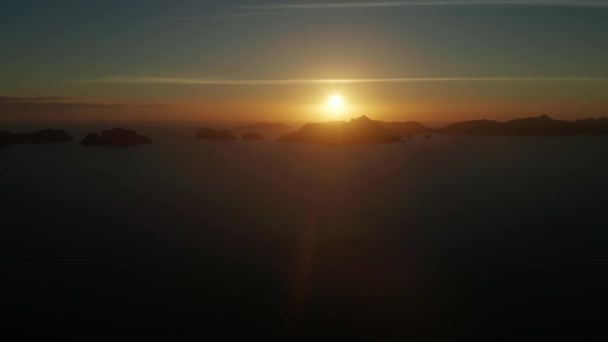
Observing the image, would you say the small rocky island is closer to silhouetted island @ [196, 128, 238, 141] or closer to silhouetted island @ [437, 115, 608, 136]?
silhouetted island @ [196, 128, 238, 141]

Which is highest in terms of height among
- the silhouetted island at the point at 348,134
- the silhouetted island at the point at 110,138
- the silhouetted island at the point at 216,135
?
the silhouetted island at the point at 348,134

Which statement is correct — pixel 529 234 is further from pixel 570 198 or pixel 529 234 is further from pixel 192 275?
pixel 192 275

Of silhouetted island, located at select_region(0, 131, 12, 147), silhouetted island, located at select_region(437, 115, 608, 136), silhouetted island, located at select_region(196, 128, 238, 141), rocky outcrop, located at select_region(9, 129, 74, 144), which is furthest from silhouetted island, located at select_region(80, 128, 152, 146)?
silhouetted island, located at select_region(437, 115, 608, 136)

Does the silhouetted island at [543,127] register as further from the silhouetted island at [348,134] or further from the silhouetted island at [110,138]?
the silhouetted island at [110,138]

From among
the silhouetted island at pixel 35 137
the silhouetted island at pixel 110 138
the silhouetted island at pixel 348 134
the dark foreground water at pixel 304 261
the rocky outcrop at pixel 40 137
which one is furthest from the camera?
the silhouetted island at pixel 348 134

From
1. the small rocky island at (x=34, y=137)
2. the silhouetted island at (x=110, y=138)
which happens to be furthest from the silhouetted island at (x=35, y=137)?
the silhouetted island at (x=110, y=138)

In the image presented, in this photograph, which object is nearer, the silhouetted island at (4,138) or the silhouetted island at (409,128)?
the silhouetted island at (4,138)

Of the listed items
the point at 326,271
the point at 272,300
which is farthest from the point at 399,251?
the point at 272,300

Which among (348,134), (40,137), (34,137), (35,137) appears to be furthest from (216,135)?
(34,137)
